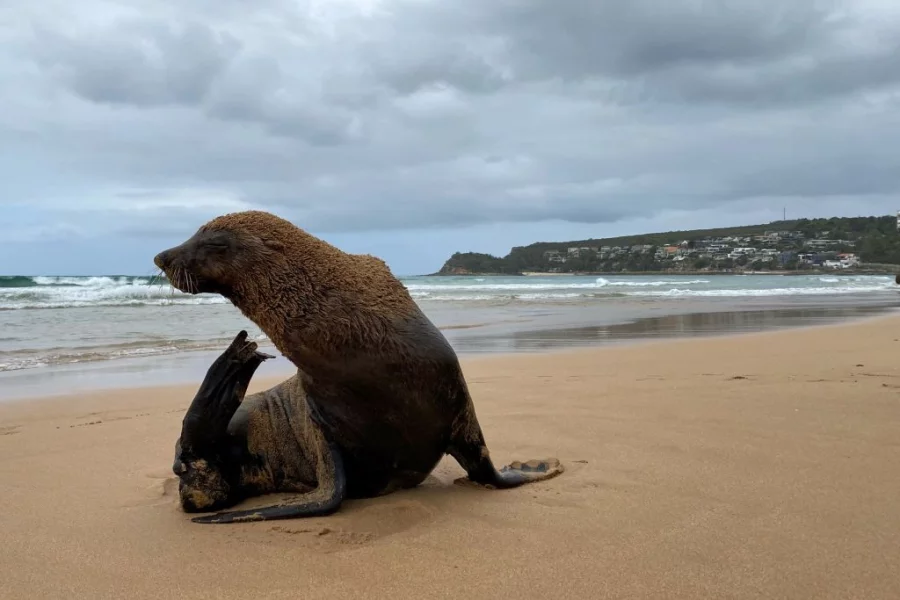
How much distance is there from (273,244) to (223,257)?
0.81 ft

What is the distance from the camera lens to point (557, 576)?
267cm

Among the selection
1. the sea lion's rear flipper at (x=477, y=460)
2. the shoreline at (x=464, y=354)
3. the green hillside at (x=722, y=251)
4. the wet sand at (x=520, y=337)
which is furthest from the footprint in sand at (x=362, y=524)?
the green hillside at (x=722, y=251)

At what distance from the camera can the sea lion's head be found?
3490 millimetres

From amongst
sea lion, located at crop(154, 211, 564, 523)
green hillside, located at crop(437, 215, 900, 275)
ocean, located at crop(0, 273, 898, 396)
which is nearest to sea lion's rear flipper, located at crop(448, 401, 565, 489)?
sea lion, located at crop(154, 211, 564, 523)

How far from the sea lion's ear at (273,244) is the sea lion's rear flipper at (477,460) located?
4.03 ft

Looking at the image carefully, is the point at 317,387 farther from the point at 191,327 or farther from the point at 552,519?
the point at 191,327

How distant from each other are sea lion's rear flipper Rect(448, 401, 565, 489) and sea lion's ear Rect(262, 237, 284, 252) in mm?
1229

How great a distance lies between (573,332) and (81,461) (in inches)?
430

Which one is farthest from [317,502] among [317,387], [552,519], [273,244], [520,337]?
[520,337]

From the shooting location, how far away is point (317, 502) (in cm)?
347

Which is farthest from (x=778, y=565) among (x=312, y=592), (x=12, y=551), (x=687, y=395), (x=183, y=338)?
(x=183, y=338)

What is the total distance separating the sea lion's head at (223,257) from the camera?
3.49 metres

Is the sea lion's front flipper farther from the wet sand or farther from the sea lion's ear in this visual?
the wet sand

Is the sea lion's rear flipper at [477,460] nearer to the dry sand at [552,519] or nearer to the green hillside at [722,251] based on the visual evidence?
the dry sand at [552,519]
